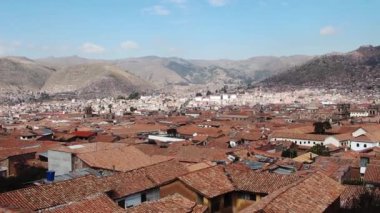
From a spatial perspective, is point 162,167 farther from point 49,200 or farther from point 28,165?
point 28,165

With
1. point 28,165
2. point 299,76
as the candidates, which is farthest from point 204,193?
A: point 299,76

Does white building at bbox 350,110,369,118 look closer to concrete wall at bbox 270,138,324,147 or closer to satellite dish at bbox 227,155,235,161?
concrete wall at bbox 270,138,324,147

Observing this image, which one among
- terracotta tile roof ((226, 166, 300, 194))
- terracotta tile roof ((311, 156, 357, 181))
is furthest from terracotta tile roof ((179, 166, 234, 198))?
terracotta tile roof ((311, 156, 357, 181))

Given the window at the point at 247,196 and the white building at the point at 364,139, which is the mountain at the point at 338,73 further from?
the window at the point at 247,196

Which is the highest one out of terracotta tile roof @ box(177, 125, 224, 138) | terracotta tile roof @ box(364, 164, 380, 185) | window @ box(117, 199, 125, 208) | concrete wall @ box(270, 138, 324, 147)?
terracotta tile roof @ box(364, 164, 380, 185)

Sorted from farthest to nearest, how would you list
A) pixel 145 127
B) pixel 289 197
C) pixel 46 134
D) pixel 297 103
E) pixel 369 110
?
pixel 297 103 → pixel 369 110 → pixel 145 127 → pixel 46 134 → pixel 289 197

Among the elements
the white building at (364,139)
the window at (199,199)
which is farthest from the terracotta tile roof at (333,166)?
the white building at (364,139)

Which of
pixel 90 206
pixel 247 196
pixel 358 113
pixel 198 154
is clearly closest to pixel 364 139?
pixel 198 154
